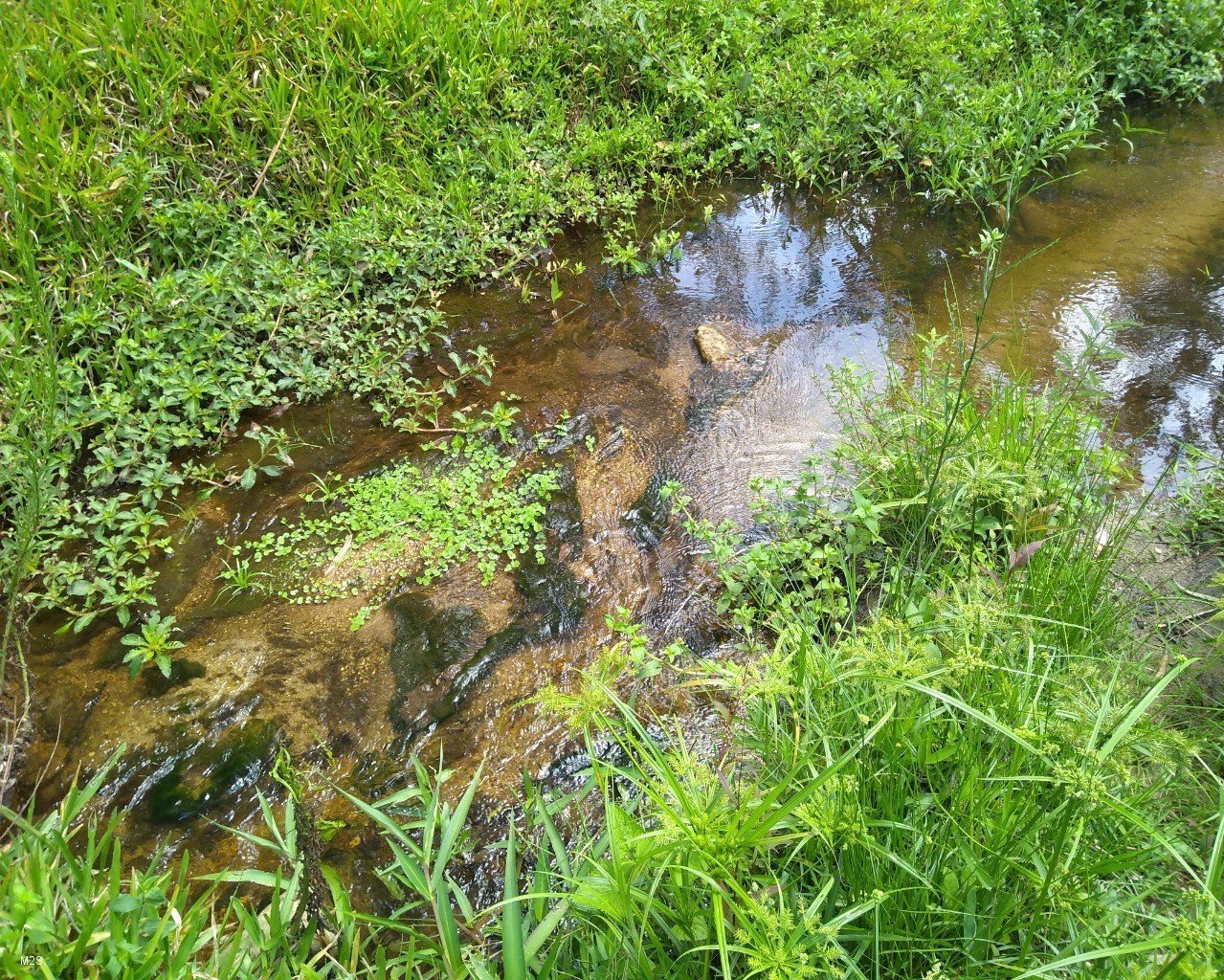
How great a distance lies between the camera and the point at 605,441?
378 centimetres

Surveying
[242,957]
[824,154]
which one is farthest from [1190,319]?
[242,957]

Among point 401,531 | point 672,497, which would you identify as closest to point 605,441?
point 672,497

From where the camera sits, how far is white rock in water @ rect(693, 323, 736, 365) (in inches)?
167

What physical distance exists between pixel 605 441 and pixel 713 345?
40.1 inches

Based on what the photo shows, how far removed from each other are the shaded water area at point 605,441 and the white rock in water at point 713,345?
6 cm

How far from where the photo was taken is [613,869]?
168 centimetres

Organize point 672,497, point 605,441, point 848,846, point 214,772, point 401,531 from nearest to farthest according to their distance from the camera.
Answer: point 848,846
point 214,772
point 401,531
point 672,497
point 605,441

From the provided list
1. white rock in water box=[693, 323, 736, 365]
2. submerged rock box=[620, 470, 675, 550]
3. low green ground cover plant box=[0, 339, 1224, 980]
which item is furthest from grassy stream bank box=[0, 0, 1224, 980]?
white rock in water box=[693, 323, 736, 365]

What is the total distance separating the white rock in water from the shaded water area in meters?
0.06

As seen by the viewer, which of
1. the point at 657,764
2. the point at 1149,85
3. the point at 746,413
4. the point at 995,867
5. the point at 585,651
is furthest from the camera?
the point at 1149,85

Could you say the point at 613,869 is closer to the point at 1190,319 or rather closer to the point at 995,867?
the point at 995,867

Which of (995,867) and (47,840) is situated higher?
(47,840)

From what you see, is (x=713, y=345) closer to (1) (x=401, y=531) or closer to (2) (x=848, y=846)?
(1) (x=401, y=531)

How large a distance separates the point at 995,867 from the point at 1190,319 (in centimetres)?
420
